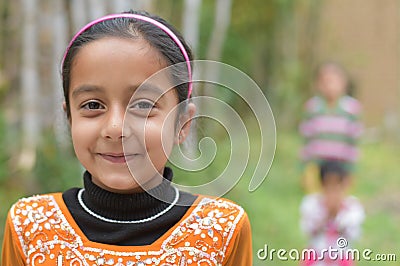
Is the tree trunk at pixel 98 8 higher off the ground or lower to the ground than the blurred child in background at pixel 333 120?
higher

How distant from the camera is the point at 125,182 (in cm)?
131

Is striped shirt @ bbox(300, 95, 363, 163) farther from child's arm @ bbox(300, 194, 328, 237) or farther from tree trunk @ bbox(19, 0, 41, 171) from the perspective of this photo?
tree trunk @ bbox(19, 0, 41, 171)

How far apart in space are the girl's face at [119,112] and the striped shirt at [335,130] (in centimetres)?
339

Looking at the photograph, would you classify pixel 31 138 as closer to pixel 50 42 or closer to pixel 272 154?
pixel 50 42

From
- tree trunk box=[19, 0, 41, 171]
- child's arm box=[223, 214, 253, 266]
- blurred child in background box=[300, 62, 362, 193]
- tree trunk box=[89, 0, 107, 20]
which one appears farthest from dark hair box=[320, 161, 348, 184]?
child's arm box=[223, 214, 253, 266]

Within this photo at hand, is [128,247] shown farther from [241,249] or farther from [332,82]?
[332,82]

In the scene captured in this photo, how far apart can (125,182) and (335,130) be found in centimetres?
355

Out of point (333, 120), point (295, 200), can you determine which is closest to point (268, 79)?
point (295, 200)

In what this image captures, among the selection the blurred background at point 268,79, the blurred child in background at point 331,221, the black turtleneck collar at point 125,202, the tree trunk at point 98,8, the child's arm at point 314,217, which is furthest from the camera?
the blurred background at point 268,79

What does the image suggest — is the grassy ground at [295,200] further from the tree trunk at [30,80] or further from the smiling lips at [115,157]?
the smiling lips at [115,157]

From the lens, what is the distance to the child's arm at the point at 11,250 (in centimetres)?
138

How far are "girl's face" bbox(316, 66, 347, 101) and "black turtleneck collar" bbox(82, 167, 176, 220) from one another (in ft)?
11.1

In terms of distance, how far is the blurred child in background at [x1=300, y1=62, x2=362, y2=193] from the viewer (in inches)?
182

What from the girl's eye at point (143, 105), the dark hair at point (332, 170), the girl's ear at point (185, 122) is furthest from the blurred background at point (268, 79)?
the dark hair at point (332, 170)
